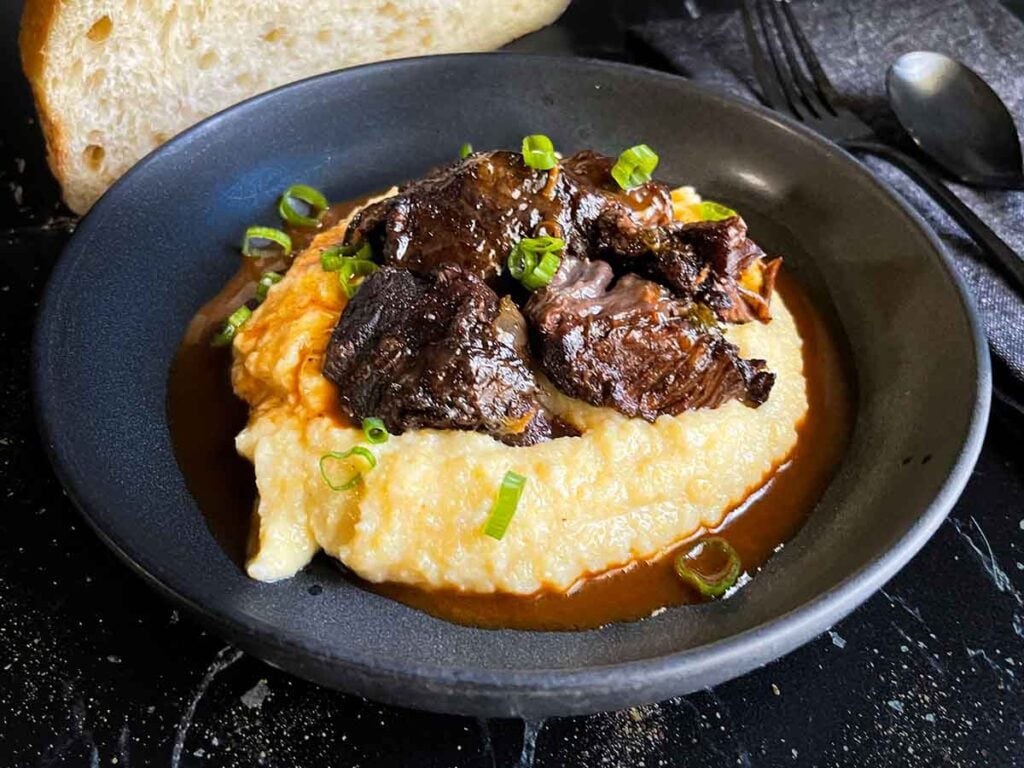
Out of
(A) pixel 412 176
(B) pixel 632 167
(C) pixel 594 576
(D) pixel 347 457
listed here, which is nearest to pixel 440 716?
(C) pixel 594 576

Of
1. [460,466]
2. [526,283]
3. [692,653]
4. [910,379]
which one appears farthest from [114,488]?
[910,379]

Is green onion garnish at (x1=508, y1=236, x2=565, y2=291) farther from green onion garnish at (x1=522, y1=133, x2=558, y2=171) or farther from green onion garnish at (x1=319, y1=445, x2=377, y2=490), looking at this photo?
green onion garnish at (x1=319, y1=445, x2=377, y2=490)

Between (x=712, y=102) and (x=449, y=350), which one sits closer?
(x=449, y=350)

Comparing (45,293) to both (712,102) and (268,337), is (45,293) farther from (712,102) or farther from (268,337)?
(712,102)

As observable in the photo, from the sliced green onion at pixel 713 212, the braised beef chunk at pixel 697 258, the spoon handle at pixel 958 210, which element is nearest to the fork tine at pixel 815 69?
the spoon handle at pixel 958 210

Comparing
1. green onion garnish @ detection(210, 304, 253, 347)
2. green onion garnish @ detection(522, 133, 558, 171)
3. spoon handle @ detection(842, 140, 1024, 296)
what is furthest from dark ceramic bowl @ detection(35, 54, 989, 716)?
green onion garnish @ detection(522, 133, 558, 171)

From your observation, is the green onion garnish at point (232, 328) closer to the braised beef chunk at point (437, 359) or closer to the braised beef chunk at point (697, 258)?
the braised beef chunk at point (437, 359)
